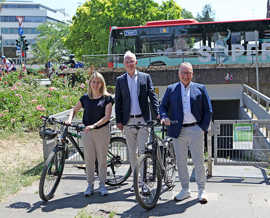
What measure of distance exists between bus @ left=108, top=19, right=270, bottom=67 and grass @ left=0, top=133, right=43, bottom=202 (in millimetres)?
12004

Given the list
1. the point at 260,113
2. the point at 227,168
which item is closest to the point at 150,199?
the point at 227,168

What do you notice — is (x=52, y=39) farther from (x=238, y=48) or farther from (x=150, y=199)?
(x=150, y=199)

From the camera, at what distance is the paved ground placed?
471cm

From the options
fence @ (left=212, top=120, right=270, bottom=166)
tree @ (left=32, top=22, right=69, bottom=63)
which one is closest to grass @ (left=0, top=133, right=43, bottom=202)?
fence @ (left=212, top=120, right=270, bottom=166)

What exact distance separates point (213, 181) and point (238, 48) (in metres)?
15.8

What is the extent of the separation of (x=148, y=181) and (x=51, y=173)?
136 centimetres

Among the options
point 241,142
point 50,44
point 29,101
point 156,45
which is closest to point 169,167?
point 241,142

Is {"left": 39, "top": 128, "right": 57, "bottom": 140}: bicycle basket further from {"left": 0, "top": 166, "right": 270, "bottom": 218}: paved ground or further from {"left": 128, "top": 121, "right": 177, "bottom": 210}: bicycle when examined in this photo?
{"left": 128, "top": 121, "right": 177, "bottom": 210}: bicycle

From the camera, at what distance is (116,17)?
3822 centimetres

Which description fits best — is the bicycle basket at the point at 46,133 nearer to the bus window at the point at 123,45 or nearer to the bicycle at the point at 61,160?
the bicycle at the point at 61,160

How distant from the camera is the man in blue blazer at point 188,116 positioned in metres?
4.93

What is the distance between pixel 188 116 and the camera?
16.2ft

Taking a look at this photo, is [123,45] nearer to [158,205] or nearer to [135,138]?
[135,138]

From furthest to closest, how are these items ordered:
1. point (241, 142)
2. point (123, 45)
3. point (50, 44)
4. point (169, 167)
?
point (50, 44)
point (123, 45)
point (241, 142)
point (169, 167)
